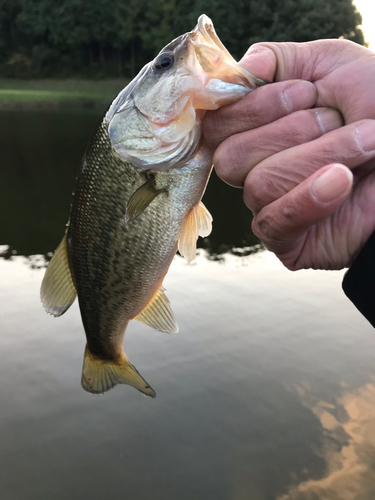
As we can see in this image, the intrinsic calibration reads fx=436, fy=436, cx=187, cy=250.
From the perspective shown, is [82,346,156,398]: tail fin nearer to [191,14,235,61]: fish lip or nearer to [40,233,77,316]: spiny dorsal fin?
[40,233,77,316]: spiny dorsal fin

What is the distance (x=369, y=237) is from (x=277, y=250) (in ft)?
1.33

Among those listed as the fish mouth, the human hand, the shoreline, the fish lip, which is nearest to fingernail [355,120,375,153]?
the human hand

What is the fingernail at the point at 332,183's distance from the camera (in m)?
1.49

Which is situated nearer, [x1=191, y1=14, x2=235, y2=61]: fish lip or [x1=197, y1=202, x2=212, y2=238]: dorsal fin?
[x1=191, y1=14, x2=235, y2=61]: fish lip

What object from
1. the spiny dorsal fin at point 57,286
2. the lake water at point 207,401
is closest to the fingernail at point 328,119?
the spiny dorsal fin at point 57,286

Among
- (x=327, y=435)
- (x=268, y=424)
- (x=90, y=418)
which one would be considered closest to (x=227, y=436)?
(x=268, y=424)

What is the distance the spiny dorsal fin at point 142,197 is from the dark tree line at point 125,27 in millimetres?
43768

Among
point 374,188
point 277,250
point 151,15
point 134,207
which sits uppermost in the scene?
point 151,15

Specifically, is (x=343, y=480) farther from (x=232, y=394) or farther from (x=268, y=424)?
(x=232, y=394)

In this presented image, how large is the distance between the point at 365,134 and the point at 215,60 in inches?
25.9

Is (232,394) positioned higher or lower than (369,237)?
lower

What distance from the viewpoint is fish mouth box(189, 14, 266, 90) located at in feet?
5.65

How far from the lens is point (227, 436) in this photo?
4.38 m

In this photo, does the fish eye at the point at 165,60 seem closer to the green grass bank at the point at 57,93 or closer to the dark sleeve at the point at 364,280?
the dark sleeve at the point at 364,280
